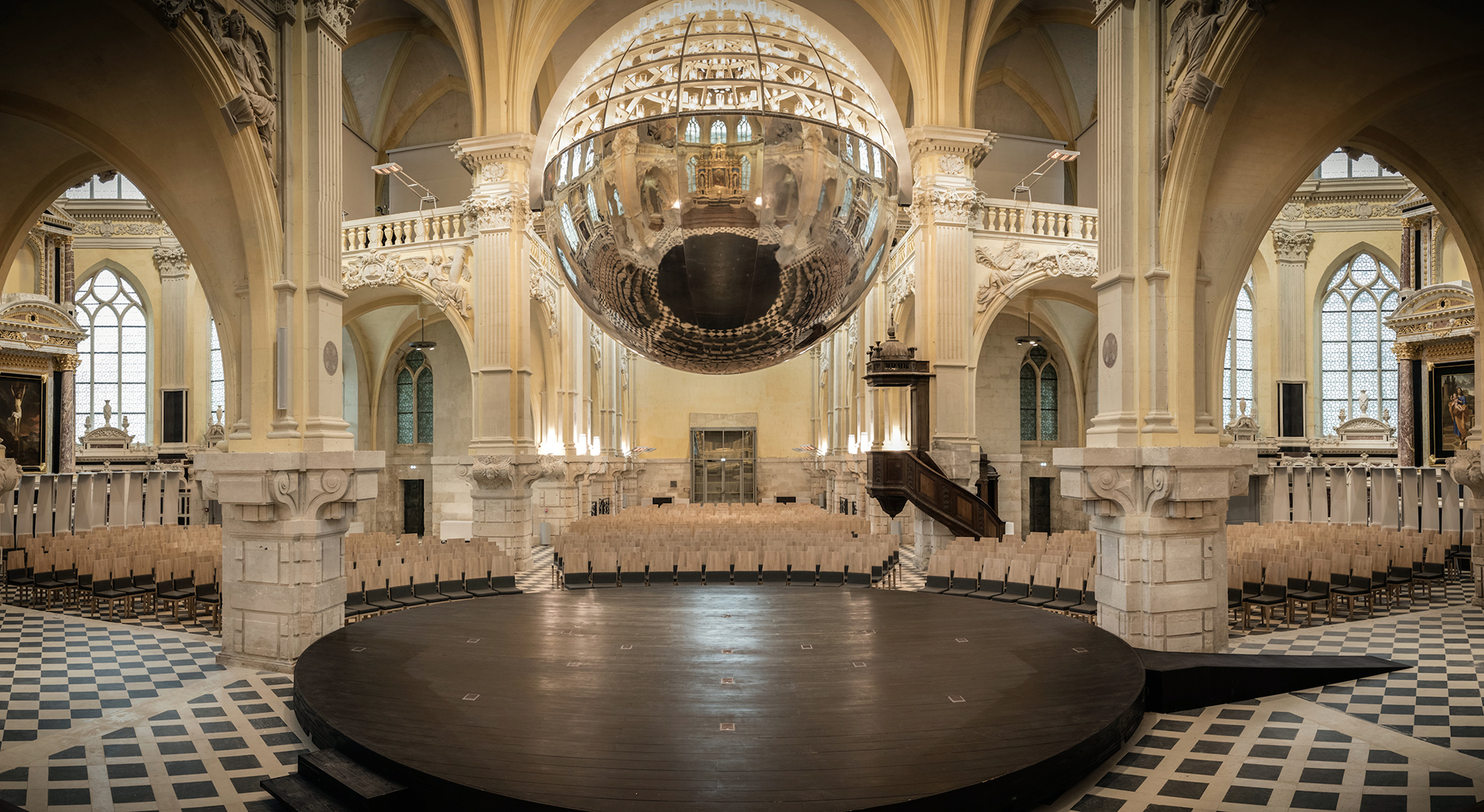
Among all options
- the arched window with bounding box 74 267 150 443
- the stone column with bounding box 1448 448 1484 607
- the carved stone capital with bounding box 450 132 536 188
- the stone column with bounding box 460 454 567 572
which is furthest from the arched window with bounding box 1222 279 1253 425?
the arched window with bounding box 74 267 150 443

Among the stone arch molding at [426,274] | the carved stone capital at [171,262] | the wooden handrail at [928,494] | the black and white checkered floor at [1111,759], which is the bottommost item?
the black and white checkered floor at [1111,759]

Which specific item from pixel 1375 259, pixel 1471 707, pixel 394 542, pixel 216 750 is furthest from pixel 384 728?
pixel 1375 259

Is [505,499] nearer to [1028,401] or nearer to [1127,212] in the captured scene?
[1127,212]

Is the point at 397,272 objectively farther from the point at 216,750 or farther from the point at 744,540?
the point at 216,750

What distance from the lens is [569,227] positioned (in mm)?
2697

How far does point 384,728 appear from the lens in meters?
5.21

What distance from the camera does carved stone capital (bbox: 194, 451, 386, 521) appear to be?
8.50m

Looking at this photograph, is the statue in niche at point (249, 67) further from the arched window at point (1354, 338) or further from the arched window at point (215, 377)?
the arched window at point (1354, 338)

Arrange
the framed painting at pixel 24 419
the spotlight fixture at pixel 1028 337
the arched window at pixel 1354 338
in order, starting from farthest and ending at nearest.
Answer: the arched window at pixel 1354 338
the spotlight fixture at pixel 1028 337
the framed painting at pixel 24 419

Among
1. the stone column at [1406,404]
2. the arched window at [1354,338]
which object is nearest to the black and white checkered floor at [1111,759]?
the stone column at [1406,404]

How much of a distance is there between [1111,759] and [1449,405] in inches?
703

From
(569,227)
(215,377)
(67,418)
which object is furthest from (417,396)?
(569,227)

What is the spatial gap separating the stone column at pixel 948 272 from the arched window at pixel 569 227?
15696 mm

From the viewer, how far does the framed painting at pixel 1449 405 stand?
18203 millimetres
